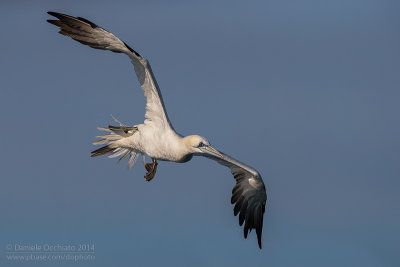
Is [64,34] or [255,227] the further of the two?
[255,227]

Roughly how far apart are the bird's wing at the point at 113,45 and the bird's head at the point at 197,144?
81 cm

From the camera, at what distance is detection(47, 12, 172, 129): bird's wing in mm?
14820

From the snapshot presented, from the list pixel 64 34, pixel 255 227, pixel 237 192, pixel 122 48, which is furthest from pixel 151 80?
pixel 255 227

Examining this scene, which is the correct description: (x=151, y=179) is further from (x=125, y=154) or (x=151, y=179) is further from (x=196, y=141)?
(x=196, y=141)

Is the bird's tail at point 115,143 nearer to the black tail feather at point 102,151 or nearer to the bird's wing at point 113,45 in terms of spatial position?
the black tail feather at point 102,151

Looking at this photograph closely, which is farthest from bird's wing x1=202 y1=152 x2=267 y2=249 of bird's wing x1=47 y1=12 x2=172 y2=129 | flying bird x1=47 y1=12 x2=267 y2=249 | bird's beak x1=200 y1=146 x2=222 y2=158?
bird's wing x1=47 y1=12 x2=172 y2=129

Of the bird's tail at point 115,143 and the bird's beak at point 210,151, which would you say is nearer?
the bird's beak at point 210,151

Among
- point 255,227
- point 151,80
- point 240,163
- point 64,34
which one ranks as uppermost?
point 64,34

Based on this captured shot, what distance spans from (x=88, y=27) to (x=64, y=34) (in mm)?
501

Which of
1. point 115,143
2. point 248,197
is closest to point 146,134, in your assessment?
point 115,143

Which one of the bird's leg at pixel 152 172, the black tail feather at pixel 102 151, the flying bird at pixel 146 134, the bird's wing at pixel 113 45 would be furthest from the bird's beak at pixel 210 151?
the black tail feather at pixel 102 151

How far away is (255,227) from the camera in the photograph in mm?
18266

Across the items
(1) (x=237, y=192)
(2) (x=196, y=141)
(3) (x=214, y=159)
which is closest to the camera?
(2) (x=196, y=141)

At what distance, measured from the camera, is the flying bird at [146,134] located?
14.8 meters
